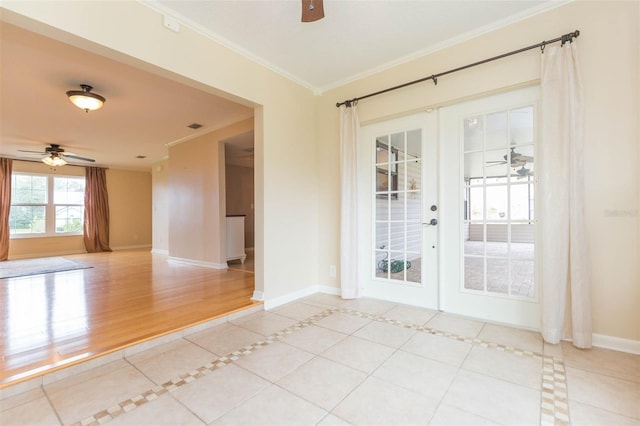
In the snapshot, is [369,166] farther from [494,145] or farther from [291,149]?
[494,145]

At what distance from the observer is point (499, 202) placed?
2742mm

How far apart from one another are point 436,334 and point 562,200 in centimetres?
151

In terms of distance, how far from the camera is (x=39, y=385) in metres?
1.77

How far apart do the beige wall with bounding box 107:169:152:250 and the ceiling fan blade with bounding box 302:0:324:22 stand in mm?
9010

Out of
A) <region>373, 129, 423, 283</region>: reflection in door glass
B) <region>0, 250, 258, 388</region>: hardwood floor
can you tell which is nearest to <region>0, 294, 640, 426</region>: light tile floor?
<region>0, 250, 258, 388</region>: hardwood floor

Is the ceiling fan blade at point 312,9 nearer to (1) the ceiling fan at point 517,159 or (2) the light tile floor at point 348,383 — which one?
(1) the ceiling fan at point 517,159

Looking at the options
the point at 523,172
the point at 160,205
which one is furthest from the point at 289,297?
the point at 160,205

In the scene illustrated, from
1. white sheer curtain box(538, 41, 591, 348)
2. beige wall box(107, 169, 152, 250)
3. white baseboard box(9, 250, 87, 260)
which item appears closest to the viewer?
→ white sheer curtain box(538, 41, 591, 348)

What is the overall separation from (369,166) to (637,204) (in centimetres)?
237

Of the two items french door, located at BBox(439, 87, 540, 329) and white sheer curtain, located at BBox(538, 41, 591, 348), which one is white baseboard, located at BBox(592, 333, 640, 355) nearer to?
white sheer curtain, located at BBox(538, 41, 591, 348)

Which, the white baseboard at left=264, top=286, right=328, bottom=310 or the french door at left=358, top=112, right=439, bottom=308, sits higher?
the french door at left=358, top=112, right=439, bottom=308

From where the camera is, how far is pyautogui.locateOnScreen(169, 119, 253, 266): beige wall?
17.4ft

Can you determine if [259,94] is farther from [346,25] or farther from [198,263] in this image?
[198,263]

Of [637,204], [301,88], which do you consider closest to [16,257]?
[301,88]
